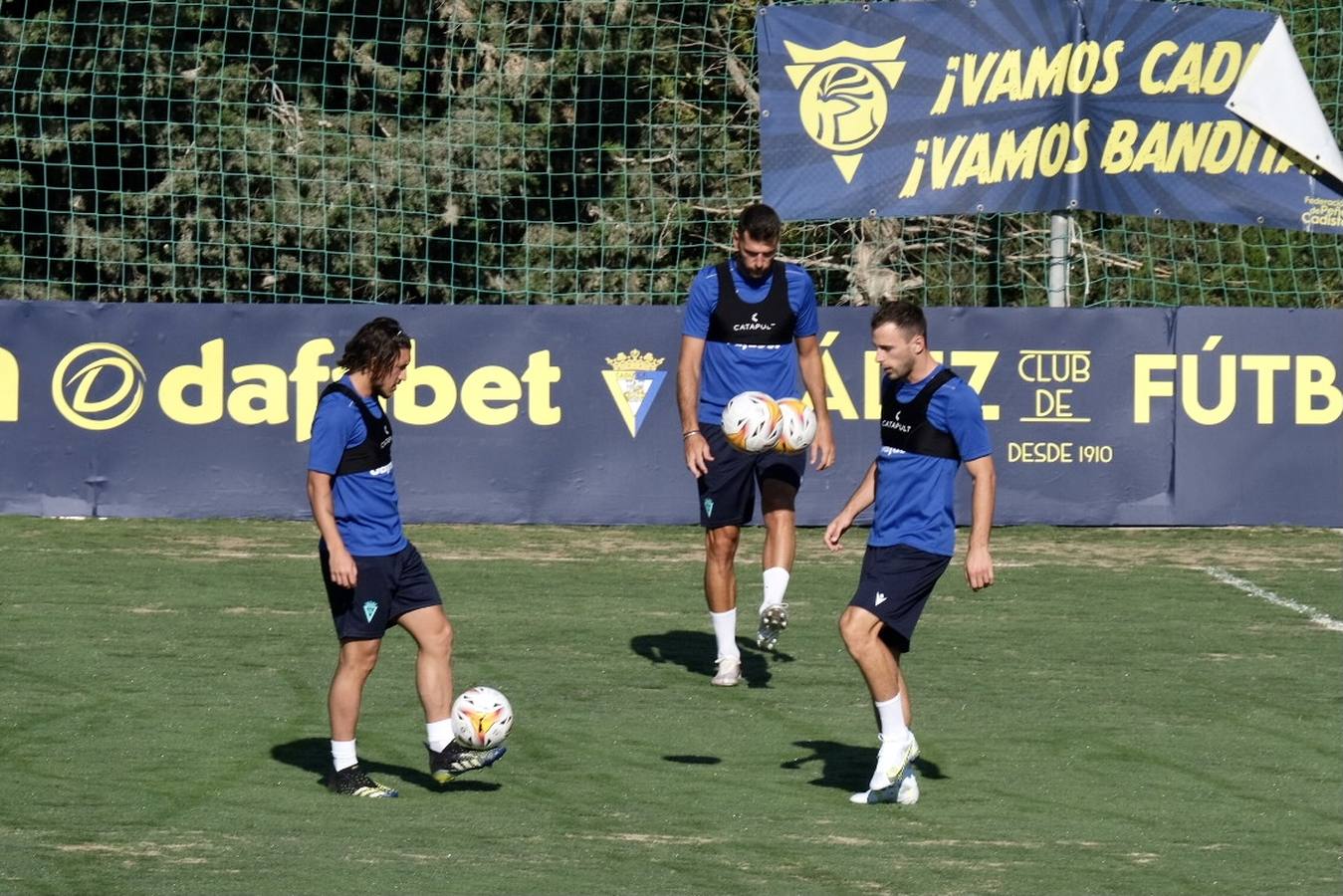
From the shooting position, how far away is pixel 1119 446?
1623 centimetres

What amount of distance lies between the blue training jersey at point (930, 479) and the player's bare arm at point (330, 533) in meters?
1.91

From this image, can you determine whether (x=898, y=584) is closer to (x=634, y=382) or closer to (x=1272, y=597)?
(x=1272, y=597)

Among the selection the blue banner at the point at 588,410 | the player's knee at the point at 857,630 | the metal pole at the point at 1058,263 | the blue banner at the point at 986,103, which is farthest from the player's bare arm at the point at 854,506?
the blue banner at the point at 986,103

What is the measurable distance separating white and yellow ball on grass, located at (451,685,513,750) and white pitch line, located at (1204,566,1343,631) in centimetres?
626

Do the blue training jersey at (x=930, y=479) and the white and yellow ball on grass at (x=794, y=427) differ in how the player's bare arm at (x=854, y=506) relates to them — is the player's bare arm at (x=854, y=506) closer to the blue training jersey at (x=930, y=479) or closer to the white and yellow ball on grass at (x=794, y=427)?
the blue training jersey at (x=930, y=479)

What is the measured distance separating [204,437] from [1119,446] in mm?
7154

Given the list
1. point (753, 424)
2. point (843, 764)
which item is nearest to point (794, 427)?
point (753, 424)

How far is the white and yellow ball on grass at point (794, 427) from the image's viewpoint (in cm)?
956

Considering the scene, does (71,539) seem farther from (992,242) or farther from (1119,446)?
(992,242)

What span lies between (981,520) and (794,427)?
219cm

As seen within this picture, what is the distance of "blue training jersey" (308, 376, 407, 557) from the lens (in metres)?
7.38

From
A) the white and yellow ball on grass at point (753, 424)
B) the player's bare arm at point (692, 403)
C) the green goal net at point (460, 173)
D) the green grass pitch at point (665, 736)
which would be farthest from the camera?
the green goal net at point (460, 173)

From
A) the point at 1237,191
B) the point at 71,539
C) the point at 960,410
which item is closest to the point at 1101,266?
the point at 1237,191

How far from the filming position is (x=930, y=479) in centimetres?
760
